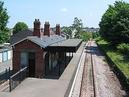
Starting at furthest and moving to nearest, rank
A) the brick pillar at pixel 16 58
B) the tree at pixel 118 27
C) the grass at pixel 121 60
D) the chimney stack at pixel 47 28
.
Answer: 1. the tree at pixel 118 27
2. the chimney stack at pixel 47 28
3. the brick pillar at pixel 16 58
4. the grass at pixel 121 60

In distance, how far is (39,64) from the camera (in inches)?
1158

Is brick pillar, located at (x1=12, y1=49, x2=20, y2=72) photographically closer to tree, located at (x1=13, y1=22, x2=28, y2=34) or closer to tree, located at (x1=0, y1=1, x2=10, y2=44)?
tree, located at (x1=0, y1=1, x2=10, y2=44)

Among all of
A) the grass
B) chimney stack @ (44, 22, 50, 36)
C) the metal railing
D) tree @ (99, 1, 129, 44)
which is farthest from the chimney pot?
tree @ (99, 1, 129, 44)

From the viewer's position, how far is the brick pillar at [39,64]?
2920 centimetres

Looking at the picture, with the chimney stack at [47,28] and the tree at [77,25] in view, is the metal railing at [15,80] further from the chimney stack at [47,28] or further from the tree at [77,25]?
the tree at [77,25]

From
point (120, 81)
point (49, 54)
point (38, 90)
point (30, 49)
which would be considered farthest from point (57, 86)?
point (49, 54)

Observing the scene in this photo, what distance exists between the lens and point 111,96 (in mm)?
18578

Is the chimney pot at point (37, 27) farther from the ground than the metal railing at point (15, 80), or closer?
farther from the ground

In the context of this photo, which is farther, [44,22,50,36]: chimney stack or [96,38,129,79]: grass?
[44,22,50,36]: chimney stack

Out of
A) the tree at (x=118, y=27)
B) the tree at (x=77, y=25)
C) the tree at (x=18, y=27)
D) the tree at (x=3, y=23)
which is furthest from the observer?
the tree at (x=77, y=25)

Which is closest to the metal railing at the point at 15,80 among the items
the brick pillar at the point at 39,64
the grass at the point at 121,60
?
the brick pillar at the point at 39,64

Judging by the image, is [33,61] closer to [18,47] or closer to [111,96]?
[18,47]

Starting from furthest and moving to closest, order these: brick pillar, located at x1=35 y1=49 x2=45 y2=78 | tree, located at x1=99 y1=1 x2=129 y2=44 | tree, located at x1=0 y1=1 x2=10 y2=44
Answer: tree, located at x1=99 y1=1 x2=129 y2=44 → tree, located at x1=0 y1=1 x2=10 y2=44 → brick pillar, located at x1=35 y1=49 x2=45 y2=78

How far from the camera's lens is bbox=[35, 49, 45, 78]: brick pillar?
29203mm
